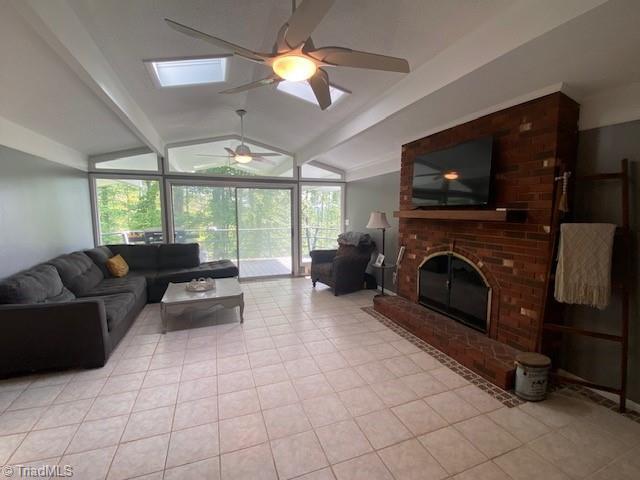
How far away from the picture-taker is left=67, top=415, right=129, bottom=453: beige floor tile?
1.67m

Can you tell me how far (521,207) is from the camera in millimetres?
2385

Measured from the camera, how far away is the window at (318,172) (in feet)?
19.5

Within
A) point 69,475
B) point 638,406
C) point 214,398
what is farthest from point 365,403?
point 638,406

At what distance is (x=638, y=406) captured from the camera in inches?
76.8

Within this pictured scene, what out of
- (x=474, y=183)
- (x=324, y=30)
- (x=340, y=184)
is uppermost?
(x=324, y=30)

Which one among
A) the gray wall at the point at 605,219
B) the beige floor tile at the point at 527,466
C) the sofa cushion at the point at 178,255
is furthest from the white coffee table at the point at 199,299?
the gray wall at the point at 605,219

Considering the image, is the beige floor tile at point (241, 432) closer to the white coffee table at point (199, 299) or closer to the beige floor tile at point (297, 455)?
the beige floor tile at point (297, 455)

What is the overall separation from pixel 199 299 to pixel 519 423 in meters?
3.10

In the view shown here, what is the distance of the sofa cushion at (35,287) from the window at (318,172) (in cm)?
416

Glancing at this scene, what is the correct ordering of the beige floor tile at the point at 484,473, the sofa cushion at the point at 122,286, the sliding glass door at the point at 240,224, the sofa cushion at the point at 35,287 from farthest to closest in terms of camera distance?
1. the sliding glass door at the point at 240,224
2. the sofa cushion at the point at 122,286
3. the sofa cushion at the point at 35,287
4. the beige floor tile at the point at 484,473

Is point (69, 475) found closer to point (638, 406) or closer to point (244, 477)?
point (244, 477)

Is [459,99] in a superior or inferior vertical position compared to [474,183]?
superior

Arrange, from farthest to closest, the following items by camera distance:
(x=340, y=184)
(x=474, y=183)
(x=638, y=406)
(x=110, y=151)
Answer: (x=340, y=184) < (x=110, y=151) < (x=474, y=183) < (x=638, y=406)

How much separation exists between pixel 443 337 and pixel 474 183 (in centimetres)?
151
